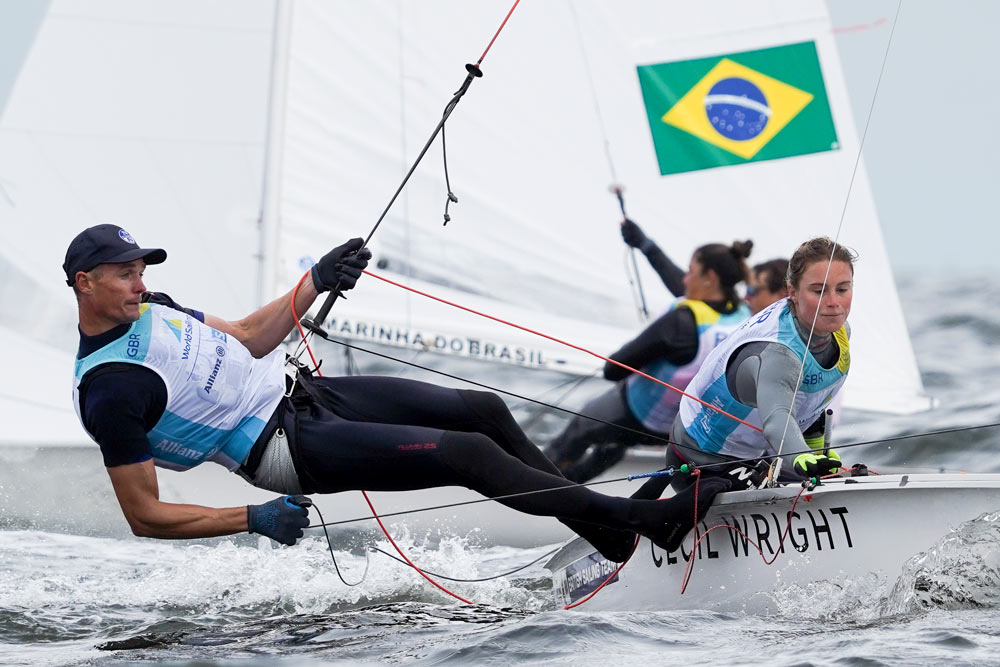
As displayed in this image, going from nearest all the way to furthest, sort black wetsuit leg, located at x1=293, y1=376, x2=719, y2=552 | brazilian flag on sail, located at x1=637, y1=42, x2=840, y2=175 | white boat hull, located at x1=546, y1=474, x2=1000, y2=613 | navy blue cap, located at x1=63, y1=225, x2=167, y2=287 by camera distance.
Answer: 1. white boat hull, located at x1=546, y1=474, x2=1000, y2=613
2. navy blue cap, located at x1=63, y1=225, x2=167, y2=287
3. black wetsuit leg, located at x1=293, y1=376, x2=719, y2=552
4. brazilian flag on sail, located at x1=637, y1=42, x2=840, y2=175

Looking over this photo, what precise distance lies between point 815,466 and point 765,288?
2154 mm

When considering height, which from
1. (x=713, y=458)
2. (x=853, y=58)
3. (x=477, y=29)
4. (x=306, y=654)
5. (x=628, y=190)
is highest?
(x=477, y=29)

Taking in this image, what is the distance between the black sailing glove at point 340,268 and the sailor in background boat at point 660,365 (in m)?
Result: 1.74

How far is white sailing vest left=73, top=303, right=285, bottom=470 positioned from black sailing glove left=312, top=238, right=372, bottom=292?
0.75ft

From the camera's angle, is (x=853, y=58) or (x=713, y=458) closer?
(x=713, y=458)

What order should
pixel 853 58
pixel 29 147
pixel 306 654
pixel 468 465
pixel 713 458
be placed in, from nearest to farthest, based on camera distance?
pixel 306 654 < pixel 468 465 < pixel 713 458 < pixel 29 147 < pixel 853 58

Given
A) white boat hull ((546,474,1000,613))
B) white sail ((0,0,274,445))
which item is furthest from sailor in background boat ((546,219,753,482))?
white boat hull ((546,474,1000,613))

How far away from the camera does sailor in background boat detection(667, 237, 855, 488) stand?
265cm

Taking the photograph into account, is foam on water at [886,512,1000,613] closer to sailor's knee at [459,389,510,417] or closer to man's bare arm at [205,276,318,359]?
sailor's knee at [459,389,510,417]

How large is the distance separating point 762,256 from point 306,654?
2885 millimetres

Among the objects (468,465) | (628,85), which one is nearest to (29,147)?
(628,85)

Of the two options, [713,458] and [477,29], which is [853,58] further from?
[713,458]

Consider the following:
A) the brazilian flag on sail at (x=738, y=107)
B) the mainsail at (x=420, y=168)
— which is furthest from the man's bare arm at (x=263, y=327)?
the brazilian flag on sail at (x=738, y=107)

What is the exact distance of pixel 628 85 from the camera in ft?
16.1
